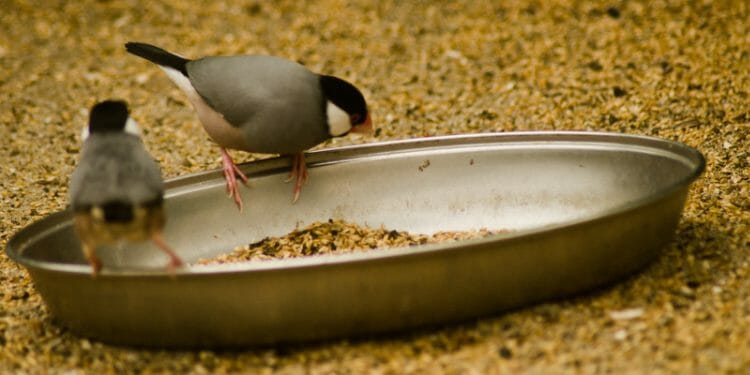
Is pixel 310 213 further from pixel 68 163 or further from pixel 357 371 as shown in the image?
pixel 68 163

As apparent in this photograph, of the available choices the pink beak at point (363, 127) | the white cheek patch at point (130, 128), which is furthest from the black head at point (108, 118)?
the pink beak at point (363, 127)

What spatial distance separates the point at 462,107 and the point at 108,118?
1888 millimetres

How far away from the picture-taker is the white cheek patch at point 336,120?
2.32 metres

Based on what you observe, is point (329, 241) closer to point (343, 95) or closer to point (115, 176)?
point (343, 95)

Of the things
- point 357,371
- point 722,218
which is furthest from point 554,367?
point 722,218

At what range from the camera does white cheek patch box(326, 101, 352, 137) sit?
2324mm

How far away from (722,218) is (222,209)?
135cm

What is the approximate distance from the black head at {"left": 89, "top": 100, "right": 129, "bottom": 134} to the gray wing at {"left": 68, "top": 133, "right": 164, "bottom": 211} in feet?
0.10

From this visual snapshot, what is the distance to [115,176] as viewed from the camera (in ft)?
5.59

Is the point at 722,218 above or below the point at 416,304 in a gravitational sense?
below

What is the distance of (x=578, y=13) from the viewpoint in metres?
4.25

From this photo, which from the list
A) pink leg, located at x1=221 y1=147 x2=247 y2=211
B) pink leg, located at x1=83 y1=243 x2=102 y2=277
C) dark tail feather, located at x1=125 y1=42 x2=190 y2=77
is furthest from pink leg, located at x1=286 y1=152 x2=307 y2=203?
pink leg, located at x1=83 y1=243 x2=102 y2=277

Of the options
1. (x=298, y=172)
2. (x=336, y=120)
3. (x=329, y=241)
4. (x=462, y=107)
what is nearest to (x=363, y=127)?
(x=336, y=120)

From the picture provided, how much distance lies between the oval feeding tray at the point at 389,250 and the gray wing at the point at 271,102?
173 mm
